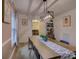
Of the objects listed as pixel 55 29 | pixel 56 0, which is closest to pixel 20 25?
pixel 55 29

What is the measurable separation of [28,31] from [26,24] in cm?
61

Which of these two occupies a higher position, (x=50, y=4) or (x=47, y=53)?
(x=50, y=4)

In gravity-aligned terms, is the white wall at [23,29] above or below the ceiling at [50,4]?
below

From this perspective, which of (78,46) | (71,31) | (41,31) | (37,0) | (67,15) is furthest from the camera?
(41,31)

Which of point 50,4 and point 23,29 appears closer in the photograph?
point 50,4

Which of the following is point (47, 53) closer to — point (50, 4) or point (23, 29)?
point (50, 4)

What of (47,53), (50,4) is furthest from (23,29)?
(47,53)

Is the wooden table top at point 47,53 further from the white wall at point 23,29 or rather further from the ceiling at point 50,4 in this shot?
the white wall at point 23,29

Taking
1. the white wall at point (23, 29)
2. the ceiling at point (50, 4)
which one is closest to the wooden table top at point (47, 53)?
the ceiling at point (50, 4)

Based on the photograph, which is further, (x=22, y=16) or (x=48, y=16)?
(x=22, y=16)

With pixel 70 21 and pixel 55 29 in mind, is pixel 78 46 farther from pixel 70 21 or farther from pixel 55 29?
pixel 55 29

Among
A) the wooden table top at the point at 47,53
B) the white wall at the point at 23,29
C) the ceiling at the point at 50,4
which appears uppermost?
the ceiling at the point at 50,4

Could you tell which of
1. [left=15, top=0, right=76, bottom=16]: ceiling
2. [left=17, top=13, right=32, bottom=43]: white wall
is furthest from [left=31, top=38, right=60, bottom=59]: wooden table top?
[left=17, top=13, right=32, bottom=43]: white wall

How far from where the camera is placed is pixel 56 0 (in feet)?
15.8
